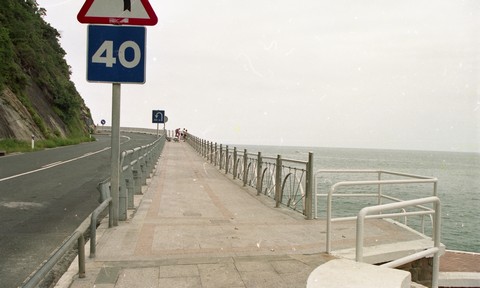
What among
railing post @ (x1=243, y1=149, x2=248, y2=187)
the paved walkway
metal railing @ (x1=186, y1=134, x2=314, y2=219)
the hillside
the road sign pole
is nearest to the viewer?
the paved walkway

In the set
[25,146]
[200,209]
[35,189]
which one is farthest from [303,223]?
[25,146]

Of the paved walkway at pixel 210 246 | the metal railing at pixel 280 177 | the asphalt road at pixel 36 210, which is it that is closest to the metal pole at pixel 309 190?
the metal railing at pixel 280 177

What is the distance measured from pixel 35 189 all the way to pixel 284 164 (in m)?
6.22

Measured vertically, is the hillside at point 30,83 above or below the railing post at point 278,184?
above

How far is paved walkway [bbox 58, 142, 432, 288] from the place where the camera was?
4379 millimetres

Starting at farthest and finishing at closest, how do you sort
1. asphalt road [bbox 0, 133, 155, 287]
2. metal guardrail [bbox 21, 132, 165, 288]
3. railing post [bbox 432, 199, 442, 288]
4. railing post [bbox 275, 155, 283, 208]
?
railing post [bbox 275, 155, 283, 208] → railing post [bbox 432, 199, 442, 288] → asphalt road [bbox 0, 133, 155, 287] → metal guardrail [bbox 21, 132, 165, 288]

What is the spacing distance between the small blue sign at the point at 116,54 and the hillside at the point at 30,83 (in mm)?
21804

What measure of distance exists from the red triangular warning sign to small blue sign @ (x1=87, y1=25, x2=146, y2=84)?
0.30ft

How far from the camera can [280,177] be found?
9844mm

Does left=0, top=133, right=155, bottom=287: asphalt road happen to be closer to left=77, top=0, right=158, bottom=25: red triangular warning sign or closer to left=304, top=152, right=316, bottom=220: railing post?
left=77, top=0, right=158, bottom=25: red triangular warning sign

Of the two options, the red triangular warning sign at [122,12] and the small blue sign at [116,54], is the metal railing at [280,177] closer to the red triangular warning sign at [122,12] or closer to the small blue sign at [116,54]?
the small blue sign at [116,54]

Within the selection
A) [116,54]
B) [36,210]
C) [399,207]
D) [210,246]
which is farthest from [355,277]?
[36,210]

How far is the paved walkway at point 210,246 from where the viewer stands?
4379 millimetres

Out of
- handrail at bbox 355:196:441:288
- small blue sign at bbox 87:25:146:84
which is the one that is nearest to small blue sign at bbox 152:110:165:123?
small blue sign at bbox 87:25:146:84
